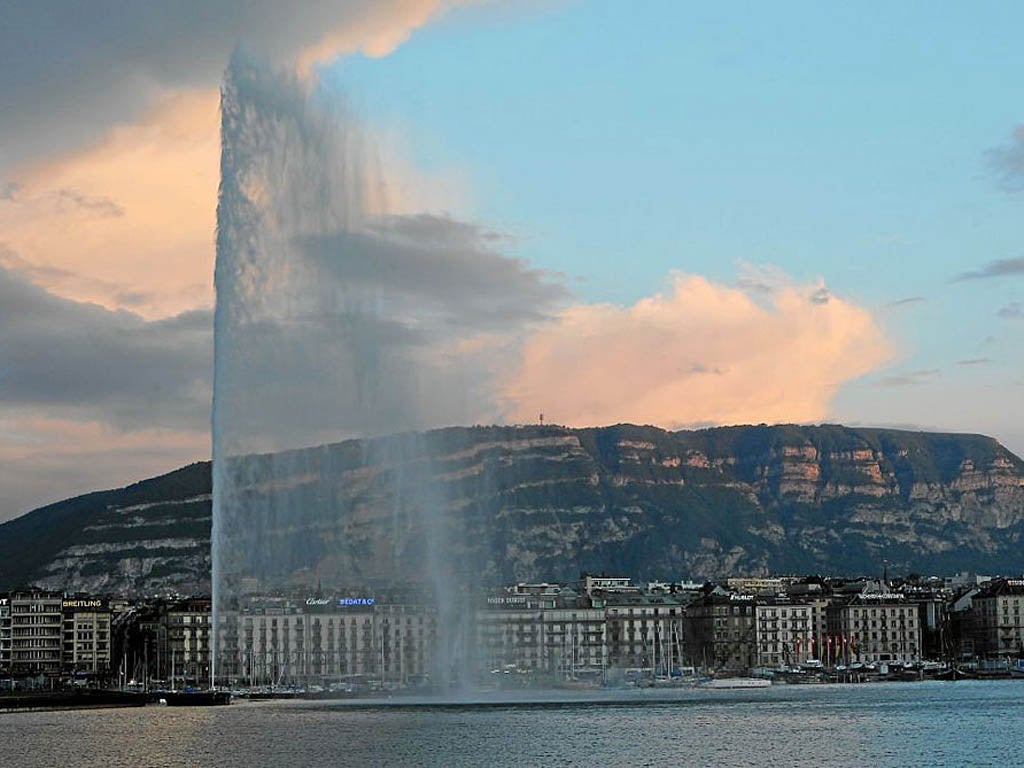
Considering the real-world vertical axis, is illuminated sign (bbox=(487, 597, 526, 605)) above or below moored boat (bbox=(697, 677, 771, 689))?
above

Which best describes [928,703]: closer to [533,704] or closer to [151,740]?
[533,704]

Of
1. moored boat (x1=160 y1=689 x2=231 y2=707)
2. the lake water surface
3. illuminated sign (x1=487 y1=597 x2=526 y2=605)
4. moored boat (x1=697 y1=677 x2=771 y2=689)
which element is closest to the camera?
the lake water surface

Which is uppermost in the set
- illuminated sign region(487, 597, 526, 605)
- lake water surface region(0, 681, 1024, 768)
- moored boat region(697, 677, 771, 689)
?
illuminated sign region(487, 597, 526, 605)

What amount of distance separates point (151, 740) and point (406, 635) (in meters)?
65.6

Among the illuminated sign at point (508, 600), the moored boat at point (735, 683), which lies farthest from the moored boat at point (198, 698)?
the illuminated sign at point (508, 600)

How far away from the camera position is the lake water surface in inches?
2965

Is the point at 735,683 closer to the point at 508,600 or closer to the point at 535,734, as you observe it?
the point at 508,600

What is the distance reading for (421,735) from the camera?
8600 centimetres

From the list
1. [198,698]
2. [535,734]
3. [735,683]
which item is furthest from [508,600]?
[535,734]

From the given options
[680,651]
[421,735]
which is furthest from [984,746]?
[680,651]

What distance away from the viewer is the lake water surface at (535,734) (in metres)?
75.3

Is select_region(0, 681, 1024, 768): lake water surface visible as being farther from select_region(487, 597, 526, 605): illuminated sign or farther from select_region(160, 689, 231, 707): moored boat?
select_region(487, 597, 526, 605): illuminated sign

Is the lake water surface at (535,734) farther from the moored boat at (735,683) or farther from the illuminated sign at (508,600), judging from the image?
the illuminated sign at (508,600)

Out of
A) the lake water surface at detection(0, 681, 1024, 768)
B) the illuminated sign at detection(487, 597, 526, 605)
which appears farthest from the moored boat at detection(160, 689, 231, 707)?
the illuminated sign at detection(487, 597, 526, 605)
